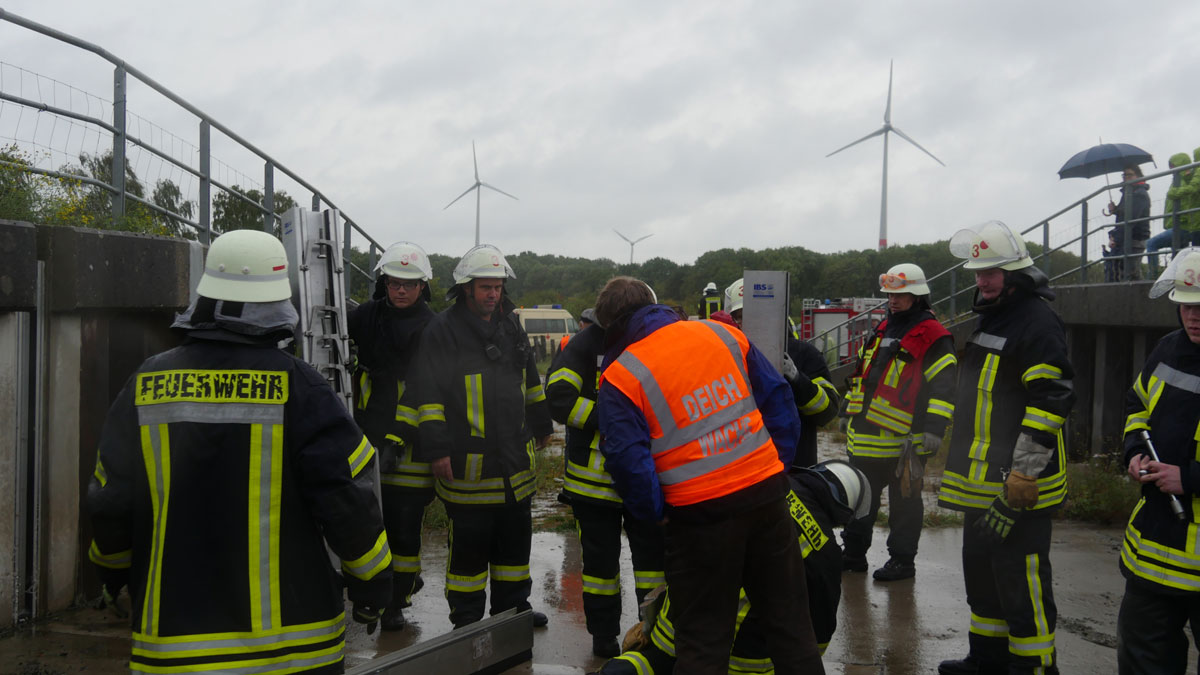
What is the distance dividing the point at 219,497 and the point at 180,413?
24 cm

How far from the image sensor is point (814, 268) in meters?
47.1

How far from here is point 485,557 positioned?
4.52 m

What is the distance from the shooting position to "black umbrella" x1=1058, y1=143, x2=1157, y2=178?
11531 mm

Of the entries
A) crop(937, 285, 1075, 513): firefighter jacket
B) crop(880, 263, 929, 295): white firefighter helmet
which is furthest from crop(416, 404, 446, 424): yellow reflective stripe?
crop(880, 263, 929, 295): white firefighter helmet

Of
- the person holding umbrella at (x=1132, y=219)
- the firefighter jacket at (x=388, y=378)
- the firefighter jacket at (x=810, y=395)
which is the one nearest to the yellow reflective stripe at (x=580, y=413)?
the firefighter jacket at (x=388, y=378)

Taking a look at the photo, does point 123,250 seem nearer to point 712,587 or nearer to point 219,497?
point 219,497

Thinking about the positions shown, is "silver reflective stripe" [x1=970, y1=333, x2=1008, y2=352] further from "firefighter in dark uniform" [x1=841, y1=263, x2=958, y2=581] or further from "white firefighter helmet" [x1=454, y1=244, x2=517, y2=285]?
"white firefighter helmet" [x1=454, y1=244, x2=517, y2=285]

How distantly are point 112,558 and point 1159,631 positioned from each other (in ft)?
11.1

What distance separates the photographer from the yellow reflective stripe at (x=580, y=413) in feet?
14.3

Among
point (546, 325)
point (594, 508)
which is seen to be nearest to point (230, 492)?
point (594, 508)

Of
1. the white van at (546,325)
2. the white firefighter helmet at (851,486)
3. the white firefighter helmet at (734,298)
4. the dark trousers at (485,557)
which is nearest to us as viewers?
the white firefighter helmet at (851,486)

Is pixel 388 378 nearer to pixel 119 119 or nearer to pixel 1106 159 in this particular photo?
pixel 119 119

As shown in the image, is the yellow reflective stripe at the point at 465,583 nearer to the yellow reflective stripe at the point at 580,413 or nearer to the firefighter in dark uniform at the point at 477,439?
the firefighter in dark uniform at the point at 477,439

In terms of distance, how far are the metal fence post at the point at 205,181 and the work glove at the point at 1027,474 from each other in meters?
5.10
